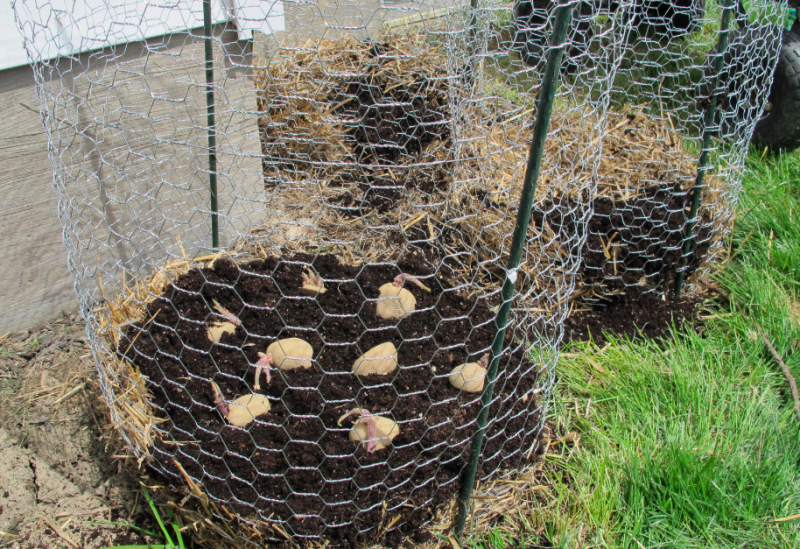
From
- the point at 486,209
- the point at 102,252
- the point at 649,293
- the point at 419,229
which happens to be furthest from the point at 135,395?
the point at 649,293

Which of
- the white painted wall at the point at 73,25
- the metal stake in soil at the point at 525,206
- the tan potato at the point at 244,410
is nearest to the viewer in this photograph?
the metal stake in soil at the point at 525,206

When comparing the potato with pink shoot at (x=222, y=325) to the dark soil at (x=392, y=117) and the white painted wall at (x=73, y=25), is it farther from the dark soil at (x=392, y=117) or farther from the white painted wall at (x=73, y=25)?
the dark soil at (x=392, y=117)

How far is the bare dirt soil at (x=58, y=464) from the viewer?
5.60 ft

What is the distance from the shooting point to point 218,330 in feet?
6.41

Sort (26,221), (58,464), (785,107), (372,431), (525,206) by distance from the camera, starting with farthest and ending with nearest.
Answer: (785,107)
(26,221)
(58,464)
(372,431)
(525,206)

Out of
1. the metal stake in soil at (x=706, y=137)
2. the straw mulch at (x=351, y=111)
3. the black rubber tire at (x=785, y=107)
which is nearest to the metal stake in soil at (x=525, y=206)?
the metal stake in soil at (x=706, y=137)

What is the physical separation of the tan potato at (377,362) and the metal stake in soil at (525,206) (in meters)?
0.39

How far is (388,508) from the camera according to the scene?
155 cm

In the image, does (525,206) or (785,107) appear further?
(785,107)

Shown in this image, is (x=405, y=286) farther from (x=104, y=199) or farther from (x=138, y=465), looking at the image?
(x=104, y=199)

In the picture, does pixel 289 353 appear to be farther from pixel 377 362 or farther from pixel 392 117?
pixel 392 117

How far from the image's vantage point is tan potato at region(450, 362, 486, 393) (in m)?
1.79

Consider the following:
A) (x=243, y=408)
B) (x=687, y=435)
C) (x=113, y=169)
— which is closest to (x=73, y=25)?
(x=113, y=169)

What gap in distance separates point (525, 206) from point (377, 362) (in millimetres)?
767
